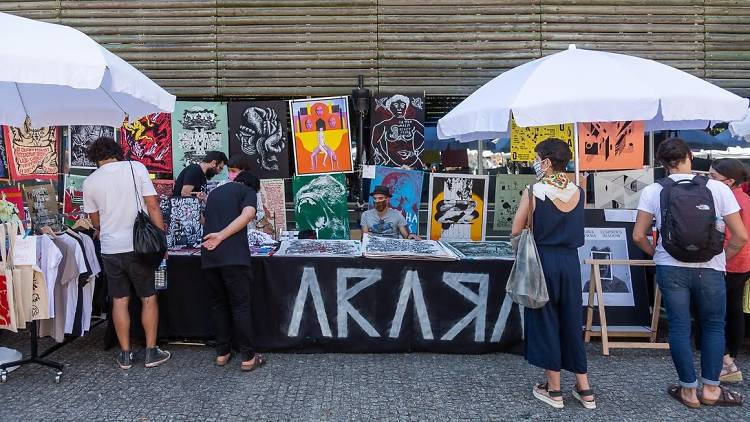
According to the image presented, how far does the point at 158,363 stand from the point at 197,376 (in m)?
0.48

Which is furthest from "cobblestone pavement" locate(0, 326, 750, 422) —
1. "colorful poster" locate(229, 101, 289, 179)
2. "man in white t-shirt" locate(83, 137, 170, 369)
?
"colorful poster" locate(229, 101, 289, 179)

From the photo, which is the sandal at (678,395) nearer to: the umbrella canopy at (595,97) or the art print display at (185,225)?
the umbrella canopy at (595,97)

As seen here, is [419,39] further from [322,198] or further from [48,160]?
[48,160]

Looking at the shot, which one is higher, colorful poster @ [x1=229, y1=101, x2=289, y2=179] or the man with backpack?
colorful poster @ [x1=229, y1=101, x2=289, y2=179]

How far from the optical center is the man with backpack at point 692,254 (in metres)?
3.77

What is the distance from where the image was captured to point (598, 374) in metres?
4.63

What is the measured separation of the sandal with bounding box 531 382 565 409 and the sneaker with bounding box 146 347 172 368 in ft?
9.76

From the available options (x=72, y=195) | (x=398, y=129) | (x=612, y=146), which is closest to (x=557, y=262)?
(x=612, y=146)

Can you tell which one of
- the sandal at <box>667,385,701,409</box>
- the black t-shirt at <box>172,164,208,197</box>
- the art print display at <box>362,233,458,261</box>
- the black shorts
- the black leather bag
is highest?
the black t-shirt at <box>172,164,208,197</box>

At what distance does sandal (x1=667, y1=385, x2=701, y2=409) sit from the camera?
3961 millimetres

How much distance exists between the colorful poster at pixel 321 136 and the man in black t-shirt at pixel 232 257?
8.21 ft

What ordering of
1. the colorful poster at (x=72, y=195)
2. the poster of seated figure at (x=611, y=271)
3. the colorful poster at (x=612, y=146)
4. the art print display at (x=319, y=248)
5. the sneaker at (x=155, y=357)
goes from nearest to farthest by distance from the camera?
the sneaker at (x=155, y=357), the art print display at (x=319, y=248), the poster of seated figure at (x=611, y=271), the colorful poster at (x=612, y=146), the colorful poster at (x=72, y=195)

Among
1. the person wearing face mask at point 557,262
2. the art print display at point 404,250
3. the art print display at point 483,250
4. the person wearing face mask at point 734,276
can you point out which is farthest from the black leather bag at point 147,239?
the person wearing face mask at point 734,276

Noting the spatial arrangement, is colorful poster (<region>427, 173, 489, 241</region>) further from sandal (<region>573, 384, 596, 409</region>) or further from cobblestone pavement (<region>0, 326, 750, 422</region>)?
sandal (<region>573, 384, 596, 409</region>)
